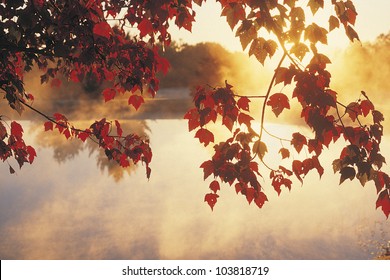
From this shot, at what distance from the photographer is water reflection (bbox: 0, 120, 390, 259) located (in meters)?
6.74

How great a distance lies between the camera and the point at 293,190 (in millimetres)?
9766

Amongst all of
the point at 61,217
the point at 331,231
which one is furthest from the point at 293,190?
the point at 61,217

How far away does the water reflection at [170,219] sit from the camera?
265 inches

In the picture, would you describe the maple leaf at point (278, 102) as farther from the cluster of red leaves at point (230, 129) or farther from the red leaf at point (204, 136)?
the red leaf at point (204, 136)

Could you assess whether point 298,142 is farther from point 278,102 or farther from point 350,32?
point 350,32

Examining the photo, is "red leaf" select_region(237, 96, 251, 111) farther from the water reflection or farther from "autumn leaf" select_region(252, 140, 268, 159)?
the water reflection

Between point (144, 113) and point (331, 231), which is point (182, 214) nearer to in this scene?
point (331, 231)

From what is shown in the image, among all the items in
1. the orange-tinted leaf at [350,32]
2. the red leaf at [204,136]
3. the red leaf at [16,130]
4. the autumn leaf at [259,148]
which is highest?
the red leaf at [16,130]

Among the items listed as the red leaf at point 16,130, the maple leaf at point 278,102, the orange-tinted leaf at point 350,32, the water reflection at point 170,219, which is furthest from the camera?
the water reflection at point 170,219

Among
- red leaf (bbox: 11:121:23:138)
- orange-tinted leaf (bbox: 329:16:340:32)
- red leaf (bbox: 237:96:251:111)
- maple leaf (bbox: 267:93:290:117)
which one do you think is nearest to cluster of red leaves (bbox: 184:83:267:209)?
red leaf (bbox: 237:96:251:111)

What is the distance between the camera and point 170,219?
7973 millimetres

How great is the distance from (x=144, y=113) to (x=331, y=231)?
1532cm

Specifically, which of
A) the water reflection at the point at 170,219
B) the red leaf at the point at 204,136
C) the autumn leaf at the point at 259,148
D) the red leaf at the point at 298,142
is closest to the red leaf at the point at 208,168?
the red leaf at the point at 204,136

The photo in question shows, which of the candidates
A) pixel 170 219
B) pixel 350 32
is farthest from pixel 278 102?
pixel 170 219
